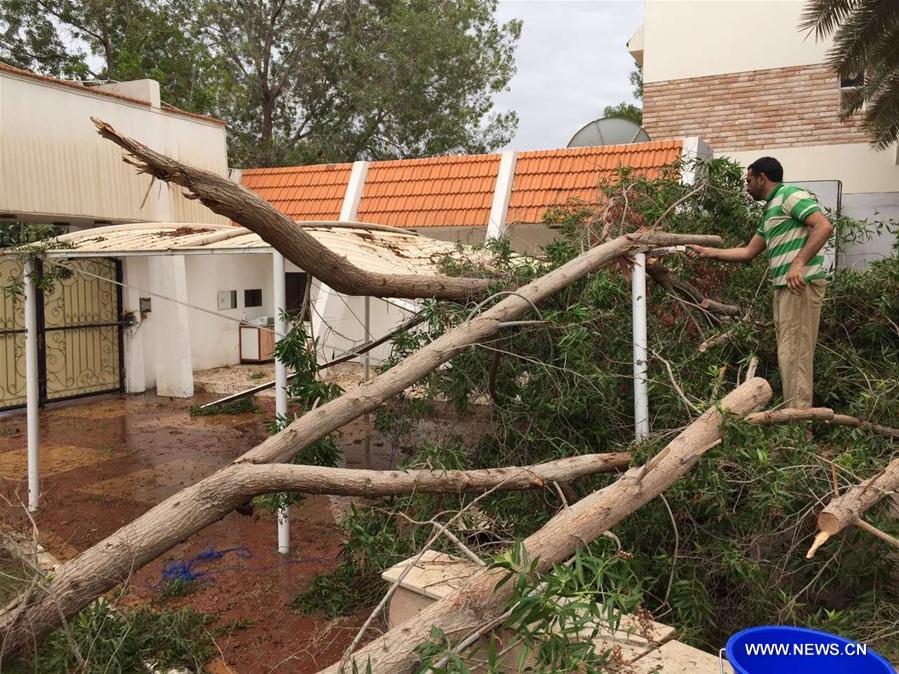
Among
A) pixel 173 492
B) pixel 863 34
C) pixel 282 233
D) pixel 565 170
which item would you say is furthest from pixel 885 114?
pixel 173 492

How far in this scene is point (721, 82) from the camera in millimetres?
13172

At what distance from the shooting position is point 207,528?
6.18 metres

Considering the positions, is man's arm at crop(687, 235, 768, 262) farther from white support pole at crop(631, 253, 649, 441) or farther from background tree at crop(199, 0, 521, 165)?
background tree at crop(199, 0, 521, 165)

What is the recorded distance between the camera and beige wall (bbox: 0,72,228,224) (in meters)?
9.63

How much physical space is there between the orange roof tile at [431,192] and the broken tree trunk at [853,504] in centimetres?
784

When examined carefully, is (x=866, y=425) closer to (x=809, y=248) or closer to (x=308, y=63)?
(x=809, y=248)

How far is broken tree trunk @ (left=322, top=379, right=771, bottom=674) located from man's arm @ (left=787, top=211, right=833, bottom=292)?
672 millimetres

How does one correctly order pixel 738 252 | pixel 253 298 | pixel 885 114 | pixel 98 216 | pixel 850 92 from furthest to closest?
pixel 253 298 → pixel 850 92 → pixel 98 216 → pixel 885 114 → pixel 738 252

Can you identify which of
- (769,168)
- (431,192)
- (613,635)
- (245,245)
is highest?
(431,192)

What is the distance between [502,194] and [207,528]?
21.6ft

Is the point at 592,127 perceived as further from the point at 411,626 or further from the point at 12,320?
the point at 411,626

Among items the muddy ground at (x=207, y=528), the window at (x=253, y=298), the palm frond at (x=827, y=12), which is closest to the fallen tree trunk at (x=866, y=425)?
the muddy ground at (x=207, y=528)

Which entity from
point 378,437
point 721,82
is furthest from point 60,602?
point 721,82

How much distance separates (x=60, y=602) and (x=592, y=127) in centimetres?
1091
